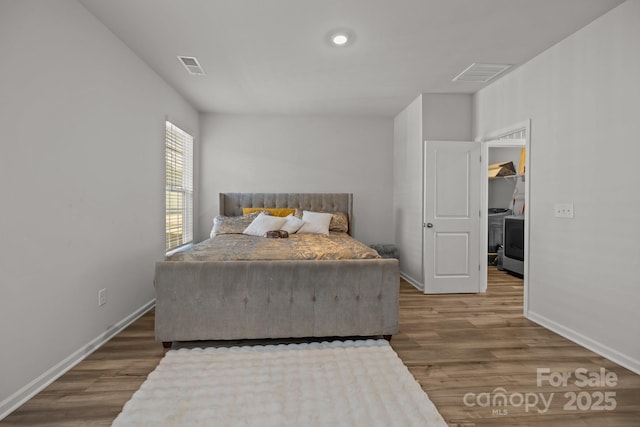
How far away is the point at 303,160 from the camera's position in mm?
5129

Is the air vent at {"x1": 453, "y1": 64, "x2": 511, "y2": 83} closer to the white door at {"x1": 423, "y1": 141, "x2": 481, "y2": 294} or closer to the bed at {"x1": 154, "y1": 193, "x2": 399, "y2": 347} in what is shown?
the white door at {"x1": 423, "y1": 141, "x2": 481, "y2": 294}

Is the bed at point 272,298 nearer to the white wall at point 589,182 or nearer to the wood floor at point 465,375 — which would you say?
the wood floor at point 465,375

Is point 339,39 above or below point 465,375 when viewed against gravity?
above

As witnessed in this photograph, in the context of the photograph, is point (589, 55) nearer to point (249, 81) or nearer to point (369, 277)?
point (369, 277)

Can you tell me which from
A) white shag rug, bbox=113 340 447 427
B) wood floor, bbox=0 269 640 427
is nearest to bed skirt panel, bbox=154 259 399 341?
white shag rug, bbox=113 340 447 427

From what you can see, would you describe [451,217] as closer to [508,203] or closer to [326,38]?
[326,38]

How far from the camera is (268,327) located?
2510 mm

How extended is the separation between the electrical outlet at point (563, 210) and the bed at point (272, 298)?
1.54 m

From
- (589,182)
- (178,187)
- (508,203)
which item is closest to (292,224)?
(178,187)

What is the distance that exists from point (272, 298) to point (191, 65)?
2.46 meters

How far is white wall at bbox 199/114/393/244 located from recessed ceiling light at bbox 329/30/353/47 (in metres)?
2.33

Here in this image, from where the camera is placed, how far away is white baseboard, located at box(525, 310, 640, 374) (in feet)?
7.32

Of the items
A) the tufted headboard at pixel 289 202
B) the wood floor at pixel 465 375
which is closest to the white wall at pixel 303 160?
the tufted headboard at pixel 289 202

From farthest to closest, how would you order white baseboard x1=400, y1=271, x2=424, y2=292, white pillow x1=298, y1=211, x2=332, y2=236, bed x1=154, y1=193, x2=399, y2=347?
white pillow x1=298, y1=211, x2=332, y2=236 < white baseboard x1=400, y1=271, x2=424, y2=292 < bed x1=154, y1=193, x2=399, y2=347
